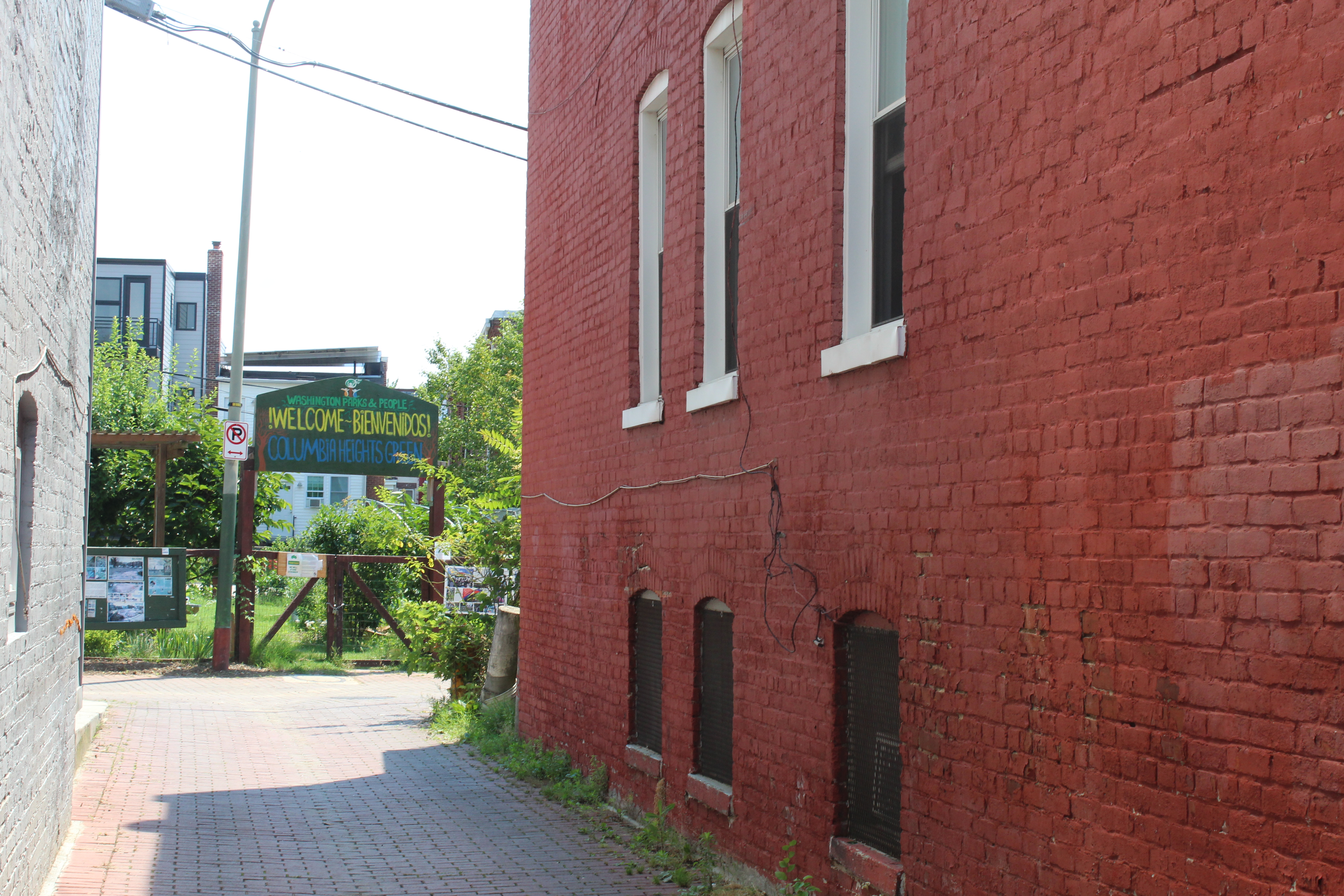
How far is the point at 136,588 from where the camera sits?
1694cm

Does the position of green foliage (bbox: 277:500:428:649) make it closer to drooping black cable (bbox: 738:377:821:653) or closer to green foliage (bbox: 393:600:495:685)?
green foliage (bbox: 393:600:495:685)

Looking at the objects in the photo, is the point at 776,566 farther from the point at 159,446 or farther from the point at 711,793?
the point at 159,446

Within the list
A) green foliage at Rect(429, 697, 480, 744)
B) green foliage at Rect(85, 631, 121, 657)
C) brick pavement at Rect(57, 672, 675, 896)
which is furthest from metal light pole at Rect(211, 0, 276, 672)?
green foliage at Rect(429, 697, 480, 744)

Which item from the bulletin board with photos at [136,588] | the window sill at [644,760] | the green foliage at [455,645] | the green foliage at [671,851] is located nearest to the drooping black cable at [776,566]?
the green foliage at [671,851]

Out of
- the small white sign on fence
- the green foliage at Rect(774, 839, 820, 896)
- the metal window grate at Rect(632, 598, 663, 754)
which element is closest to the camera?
the green foliage at Rect(774, 839, 820, 896)

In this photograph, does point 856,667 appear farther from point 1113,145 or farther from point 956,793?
point 1113,145

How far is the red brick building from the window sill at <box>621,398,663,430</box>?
3 centimetres

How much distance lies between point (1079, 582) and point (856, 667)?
2.02 m

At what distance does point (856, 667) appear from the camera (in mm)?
6355

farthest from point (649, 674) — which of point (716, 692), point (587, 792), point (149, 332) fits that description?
point (149, 332)

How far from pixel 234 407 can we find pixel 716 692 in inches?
499

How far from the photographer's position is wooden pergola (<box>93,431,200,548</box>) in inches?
650

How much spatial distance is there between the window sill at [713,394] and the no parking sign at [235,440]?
11.7 m

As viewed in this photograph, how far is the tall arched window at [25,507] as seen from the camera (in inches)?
237
